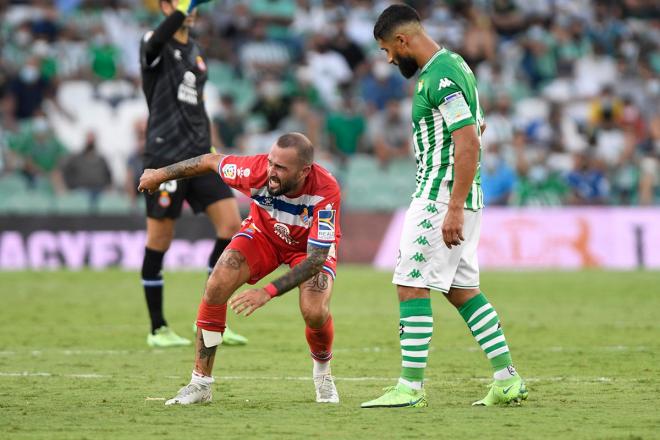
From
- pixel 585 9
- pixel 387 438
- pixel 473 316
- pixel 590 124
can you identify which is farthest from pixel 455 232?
pixel 585 9

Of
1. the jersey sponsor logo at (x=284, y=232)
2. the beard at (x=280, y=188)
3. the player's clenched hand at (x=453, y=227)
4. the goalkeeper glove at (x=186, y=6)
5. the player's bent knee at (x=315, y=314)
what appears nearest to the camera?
the player's clenched hand at (x=453, y=227)

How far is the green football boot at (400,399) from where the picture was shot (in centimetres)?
697

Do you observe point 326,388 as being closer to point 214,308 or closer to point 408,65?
point 214,308

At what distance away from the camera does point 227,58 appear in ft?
82.7

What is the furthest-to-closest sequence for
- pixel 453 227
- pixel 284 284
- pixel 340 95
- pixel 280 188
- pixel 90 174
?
1. pixel 340 95
2. pixel 90 174
3. pixel 280 188
4. pixel 453 227
5. pixel 284 284

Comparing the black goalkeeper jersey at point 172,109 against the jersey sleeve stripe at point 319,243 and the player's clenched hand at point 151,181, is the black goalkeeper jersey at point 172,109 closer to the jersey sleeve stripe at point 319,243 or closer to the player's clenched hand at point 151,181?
the player's clenched hand at point 151,181

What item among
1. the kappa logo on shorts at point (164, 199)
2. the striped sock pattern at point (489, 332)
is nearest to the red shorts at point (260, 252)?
the striped sock pattern at point (489, 332)

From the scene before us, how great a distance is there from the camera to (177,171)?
721cm

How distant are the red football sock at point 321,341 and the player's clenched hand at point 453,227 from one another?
995 millimetres

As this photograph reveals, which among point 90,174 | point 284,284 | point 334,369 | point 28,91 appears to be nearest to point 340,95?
point 90,174

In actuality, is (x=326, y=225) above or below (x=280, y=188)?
below

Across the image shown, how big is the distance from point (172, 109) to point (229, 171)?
148 inches

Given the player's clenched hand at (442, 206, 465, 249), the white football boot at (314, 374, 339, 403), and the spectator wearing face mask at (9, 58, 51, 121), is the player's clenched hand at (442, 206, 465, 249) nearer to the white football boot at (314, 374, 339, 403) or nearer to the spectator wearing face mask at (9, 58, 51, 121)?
the white football boot at (314, 374, 339, 403)

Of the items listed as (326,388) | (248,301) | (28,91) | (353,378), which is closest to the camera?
(248,301)
